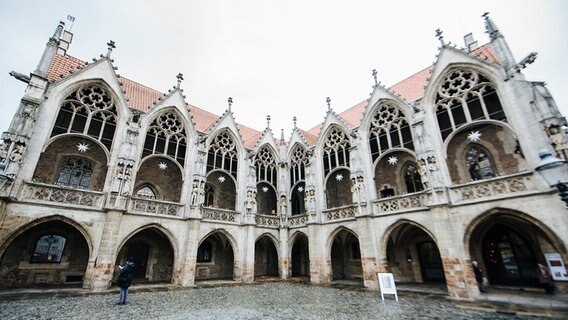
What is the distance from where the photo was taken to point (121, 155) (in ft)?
48.5

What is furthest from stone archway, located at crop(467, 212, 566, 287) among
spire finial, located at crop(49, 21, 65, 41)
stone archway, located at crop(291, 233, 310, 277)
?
spire finial, located at crop(49, 21, 65, 41)

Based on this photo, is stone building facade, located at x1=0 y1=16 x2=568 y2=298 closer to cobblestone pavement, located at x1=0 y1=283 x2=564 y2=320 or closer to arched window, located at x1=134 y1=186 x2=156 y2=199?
arched window, located at x1=134 y1=186 x2=156 y2=199

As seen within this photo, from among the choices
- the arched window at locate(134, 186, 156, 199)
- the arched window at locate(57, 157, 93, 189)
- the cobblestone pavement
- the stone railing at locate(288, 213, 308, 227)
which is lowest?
the cobblestone pavement

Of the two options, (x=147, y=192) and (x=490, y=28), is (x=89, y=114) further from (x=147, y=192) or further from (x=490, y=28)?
(x=490, y=28)

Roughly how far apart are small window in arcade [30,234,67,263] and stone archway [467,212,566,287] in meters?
22.4

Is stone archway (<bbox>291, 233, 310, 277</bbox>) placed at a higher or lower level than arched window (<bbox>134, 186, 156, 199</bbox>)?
lower

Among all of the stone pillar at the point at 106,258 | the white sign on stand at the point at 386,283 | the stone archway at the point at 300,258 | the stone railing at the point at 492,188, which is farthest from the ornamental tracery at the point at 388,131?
the stone pillar at the point at 106,258

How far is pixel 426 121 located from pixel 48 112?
21.6 metres

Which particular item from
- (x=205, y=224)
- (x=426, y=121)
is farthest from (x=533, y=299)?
(x=205, y=224)

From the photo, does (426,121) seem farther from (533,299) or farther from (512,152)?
(533,299)

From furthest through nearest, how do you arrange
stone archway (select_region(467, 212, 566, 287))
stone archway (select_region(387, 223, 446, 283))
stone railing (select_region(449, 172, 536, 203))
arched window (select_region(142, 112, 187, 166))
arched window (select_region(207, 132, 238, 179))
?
arched window (select_region(207, 132, 238, 179)) → arched window (select_region(142, 112, 187, 166)) → stone archway (select_region(387, 223, 446, 283)) → stone archway (select_region(467, 212, 566, 287)) → stone railing (select_region(449, 172, 536, 203))

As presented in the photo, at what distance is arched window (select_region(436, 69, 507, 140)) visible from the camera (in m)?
13.7

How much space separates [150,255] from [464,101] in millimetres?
22205

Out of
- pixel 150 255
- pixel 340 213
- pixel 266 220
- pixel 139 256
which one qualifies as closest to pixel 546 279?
pixel 340 213
